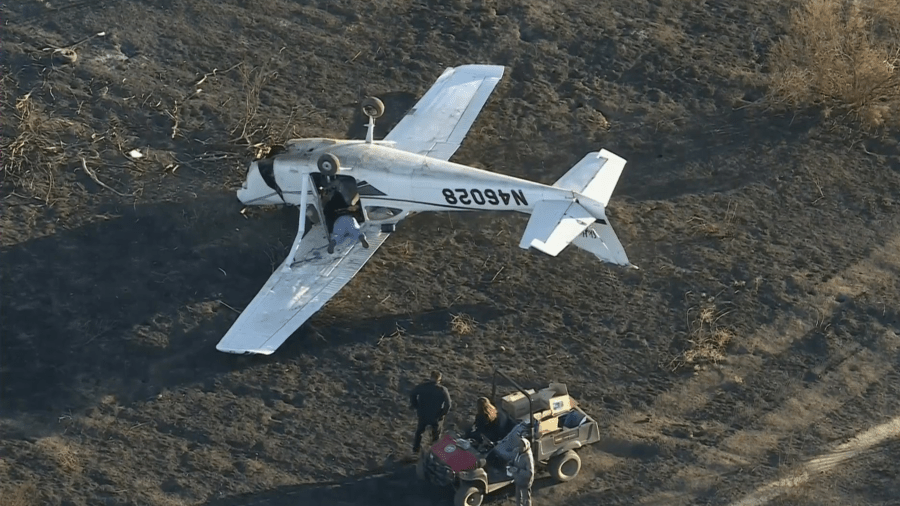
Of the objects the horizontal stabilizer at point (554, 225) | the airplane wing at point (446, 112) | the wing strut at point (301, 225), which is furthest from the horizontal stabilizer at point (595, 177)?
the wing strut at point (301, 225)

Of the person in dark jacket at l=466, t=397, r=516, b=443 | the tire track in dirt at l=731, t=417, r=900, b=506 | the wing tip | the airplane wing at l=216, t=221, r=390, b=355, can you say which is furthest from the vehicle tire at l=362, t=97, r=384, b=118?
the tire track in dirt at l=731, t=417, r=900, b=506

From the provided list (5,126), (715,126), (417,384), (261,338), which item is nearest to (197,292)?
(261,338)

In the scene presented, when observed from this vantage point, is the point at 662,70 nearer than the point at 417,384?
No

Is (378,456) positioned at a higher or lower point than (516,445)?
lower

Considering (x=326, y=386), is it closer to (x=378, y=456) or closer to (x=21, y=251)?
(x=378, y=456)

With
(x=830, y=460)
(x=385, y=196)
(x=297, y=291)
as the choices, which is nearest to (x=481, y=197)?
(x=385, y=196)

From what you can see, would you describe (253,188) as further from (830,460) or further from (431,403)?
(830,460)

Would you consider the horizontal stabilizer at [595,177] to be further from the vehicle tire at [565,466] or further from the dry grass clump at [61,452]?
Result: the dry grass clump at [61,452]
